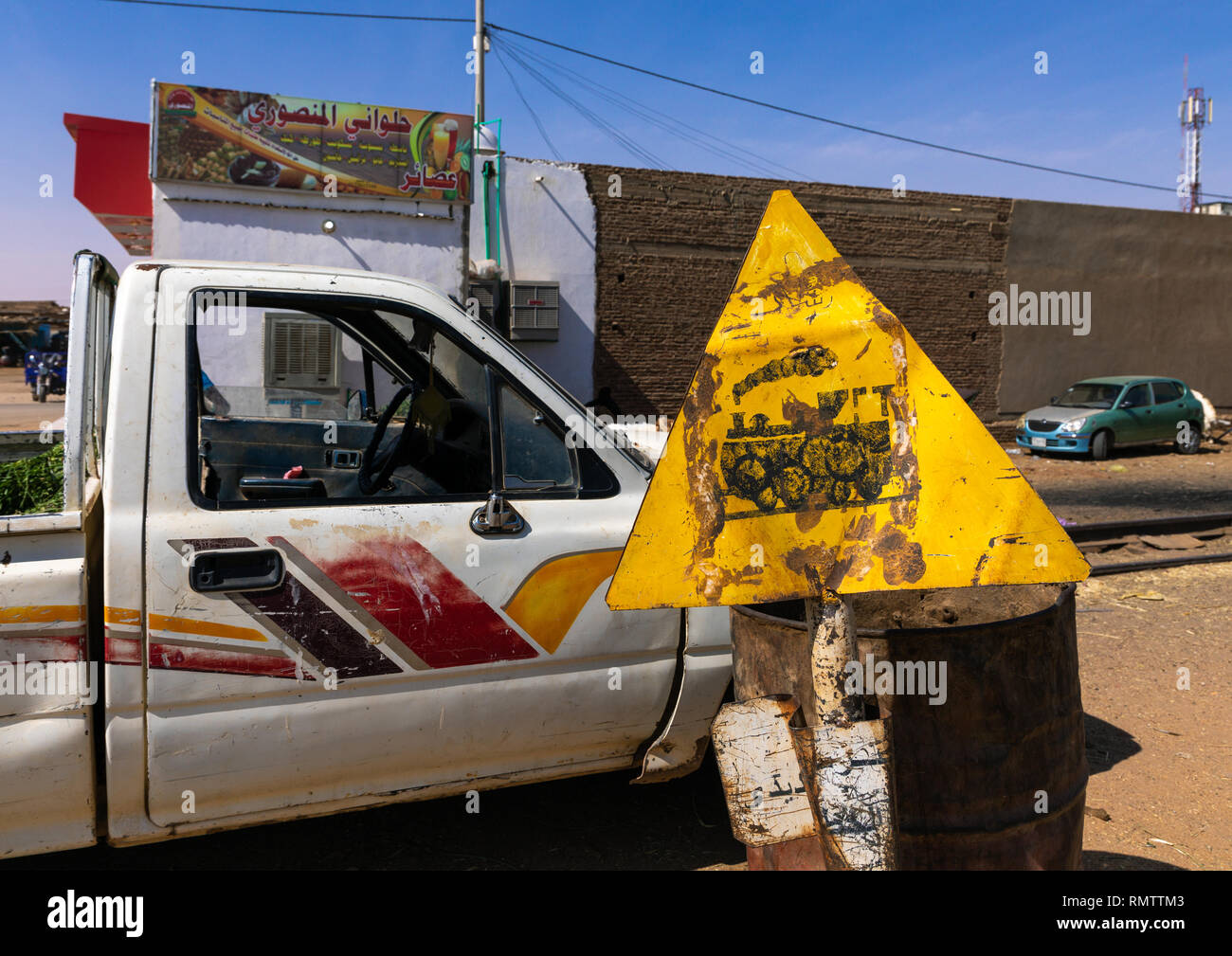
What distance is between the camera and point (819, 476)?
6.38 ft

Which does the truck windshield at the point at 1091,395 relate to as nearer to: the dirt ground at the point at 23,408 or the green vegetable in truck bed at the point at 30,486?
the dirt ground at the point at 23,408

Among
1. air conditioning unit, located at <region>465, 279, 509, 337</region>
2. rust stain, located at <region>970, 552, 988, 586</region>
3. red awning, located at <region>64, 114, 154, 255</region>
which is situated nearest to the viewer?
rust stain, located at <region>970, 552, 988, 586</region>

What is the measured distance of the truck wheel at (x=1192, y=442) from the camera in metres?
17.6

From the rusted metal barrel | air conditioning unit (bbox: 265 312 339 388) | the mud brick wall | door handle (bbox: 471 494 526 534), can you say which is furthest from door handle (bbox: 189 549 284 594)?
the mud brick wall

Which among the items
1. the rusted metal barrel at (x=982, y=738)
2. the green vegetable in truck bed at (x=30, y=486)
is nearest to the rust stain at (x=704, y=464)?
the rusted metal barrel at (x=982, y=738)

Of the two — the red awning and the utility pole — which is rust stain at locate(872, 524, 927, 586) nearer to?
the red awning

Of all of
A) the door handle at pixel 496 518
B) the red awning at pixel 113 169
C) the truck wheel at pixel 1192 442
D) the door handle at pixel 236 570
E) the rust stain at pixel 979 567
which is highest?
the red awning at pixel 113 169

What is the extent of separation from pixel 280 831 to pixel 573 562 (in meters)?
1.56

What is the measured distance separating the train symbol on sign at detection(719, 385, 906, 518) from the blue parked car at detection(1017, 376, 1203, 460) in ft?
52.5

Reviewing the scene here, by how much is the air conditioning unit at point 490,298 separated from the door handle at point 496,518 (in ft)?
42.5

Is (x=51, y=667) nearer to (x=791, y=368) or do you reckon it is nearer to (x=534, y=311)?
(x=791, y=368)

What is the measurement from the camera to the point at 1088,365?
70.2 feet

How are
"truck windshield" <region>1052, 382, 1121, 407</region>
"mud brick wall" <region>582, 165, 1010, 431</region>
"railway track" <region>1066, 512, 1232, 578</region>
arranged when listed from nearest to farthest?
"railway track" <region>1066, 512, 1232, 578</region>, "truck windshield" <region>1052, 382, 1121, 407</region>, "mud brick wall" <region>582, 165, 1010, 431</region>

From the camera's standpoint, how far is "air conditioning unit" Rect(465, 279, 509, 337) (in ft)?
51.4
